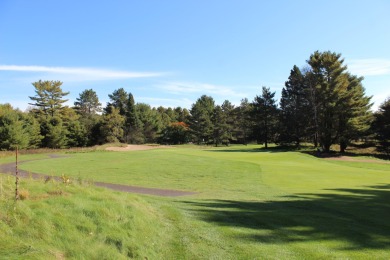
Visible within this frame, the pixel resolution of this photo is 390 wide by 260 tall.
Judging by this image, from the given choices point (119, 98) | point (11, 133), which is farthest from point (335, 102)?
point (119, 98)

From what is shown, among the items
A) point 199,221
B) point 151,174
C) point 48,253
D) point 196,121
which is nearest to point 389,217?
point 199,221

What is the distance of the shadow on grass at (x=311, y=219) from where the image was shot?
23.4 feet

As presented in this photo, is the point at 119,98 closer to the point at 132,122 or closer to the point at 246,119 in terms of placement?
the point at 132,122

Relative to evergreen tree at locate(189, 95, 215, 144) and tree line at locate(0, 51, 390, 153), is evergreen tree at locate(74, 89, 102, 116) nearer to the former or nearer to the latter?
tree line at locate(0, 51, 390, 153)

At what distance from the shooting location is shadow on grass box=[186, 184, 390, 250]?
7141 mm

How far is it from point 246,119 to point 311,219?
70.8 meters

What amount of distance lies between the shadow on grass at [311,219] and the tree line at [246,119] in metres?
42.6

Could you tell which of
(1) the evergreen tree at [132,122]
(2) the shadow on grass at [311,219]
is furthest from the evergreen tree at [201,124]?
(2) the shadow on grass at [311,219]

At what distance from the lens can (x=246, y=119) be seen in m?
78.9

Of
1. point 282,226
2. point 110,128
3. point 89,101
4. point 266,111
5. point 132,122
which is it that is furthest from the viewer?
point 89,101

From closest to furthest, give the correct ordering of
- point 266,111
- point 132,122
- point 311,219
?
1. point 311,219
2. point 266,111
3. point 132,122

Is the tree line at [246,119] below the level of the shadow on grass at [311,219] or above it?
above

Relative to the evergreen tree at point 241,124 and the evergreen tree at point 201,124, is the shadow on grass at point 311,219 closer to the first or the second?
the evergreen tree at point 201,124

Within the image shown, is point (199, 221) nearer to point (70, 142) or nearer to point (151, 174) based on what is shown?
point (151, 174)
